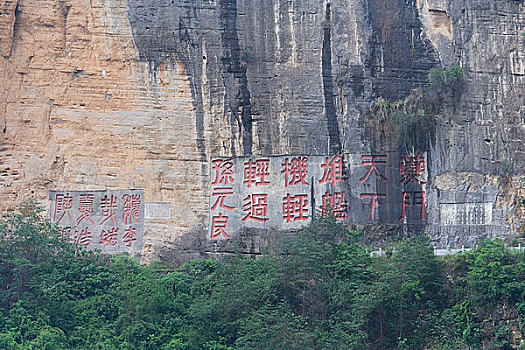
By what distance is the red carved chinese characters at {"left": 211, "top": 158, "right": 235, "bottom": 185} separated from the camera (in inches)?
667

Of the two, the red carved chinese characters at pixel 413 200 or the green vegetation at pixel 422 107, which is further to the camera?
the green vegetation at pixel 422 107

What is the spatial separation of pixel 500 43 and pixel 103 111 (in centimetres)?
673

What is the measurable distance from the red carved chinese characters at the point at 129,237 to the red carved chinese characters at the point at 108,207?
0.24m

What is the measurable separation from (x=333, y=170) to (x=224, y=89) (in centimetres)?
226

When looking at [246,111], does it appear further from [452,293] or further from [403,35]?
[452,293]

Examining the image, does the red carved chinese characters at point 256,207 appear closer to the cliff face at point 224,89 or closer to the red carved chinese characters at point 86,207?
the cliff face at point 224,89

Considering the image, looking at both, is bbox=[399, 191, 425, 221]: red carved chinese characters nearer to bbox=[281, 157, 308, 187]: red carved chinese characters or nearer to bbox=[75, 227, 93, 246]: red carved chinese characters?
bbox=[281, 157, 308, 187]: red carved chinese characters

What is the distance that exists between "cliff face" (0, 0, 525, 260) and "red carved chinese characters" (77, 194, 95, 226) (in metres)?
0.25

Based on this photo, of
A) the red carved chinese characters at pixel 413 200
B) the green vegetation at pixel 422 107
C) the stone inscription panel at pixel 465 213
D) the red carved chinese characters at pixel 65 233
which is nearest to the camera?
the red carved chinese characters at pixel 65 233

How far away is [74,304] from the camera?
50.8 ft

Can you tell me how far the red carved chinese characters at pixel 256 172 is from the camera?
55.4 ft

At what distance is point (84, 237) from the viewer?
16719 millimetres

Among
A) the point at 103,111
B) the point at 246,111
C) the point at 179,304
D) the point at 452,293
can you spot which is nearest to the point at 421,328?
the point at 452,293

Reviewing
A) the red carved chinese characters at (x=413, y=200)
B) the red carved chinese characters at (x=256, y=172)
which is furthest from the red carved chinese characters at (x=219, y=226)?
the red carved chinese characters at (x=413, y=200)
